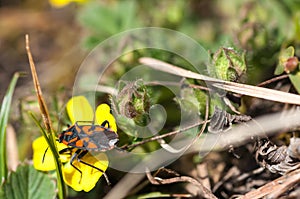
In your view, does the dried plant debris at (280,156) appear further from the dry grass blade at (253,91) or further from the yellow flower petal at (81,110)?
the yellow flower petal at (81,110)

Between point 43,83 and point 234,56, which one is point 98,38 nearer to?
point 43,83

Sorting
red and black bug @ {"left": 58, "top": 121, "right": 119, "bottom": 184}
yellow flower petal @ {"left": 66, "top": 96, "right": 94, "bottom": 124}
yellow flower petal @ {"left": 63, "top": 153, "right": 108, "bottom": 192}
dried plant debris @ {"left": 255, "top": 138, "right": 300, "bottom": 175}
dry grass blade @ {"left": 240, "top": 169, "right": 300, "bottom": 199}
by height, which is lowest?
dry grass blade @ {"left": 240, "top": 169, "right": 300, "bottom": 199}

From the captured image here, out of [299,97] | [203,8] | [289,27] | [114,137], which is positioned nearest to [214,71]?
[299,97]

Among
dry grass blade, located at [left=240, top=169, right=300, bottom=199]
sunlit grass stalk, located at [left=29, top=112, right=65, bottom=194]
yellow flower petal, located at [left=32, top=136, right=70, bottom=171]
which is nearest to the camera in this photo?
dry grass blade, located at [left=240, top=169, right=300, bottom=199]

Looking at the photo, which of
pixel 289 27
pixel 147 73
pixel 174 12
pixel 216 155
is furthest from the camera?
pixel 174 12

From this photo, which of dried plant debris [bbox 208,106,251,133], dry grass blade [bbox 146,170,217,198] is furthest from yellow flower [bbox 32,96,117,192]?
dried plant debris [bbox 208,106,251,133]

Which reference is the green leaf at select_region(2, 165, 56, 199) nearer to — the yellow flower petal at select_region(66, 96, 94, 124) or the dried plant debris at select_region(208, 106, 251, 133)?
the yellow flower petal at select_region(66, 96, 94, 124)

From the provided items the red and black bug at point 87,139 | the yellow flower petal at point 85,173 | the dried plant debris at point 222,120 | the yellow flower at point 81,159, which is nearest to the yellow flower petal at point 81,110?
the yellow flower at point 81,159
